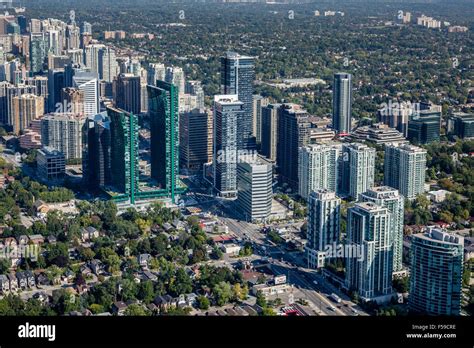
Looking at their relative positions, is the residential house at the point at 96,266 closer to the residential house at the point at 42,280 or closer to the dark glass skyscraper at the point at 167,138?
the residential house at the point at 42,280

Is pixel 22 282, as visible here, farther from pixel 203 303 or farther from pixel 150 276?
pixel 203 303

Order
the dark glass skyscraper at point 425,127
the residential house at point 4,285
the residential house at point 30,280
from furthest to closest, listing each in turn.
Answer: the dark glass skyscraper at point 425,127 < the residential house at point 30,280 < the residential house at point 4,285

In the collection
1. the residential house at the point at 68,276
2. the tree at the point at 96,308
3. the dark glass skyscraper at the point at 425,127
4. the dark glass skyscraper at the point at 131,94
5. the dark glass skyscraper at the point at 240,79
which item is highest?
the dark glass skyscraper at the point at 240,79

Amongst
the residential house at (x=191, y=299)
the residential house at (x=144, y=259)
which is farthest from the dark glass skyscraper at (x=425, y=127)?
the residential house at (x=191, y=299)

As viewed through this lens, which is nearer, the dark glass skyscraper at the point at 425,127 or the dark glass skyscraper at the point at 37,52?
the dark glass skyscraper at the point at 425,127

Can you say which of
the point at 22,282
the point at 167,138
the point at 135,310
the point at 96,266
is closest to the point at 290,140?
the point at 167,138

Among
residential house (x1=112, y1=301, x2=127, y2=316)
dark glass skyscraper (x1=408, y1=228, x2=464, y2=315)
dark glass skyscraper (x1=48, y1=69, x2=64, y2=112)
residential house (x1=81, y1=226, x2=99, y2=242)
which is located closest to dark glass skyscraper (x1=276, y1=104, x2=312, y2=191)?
residential house (x1=81, y1=226, x2=99, y2=242)

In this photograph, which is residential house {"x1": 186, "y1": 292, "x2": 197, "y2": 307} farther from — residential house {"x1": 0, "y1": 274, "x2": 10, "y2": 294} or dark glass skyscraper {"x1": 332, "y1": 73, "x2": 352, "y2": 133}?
dark glass skyscraper {"x1": 332, "y1": 73, "x2": 352, "y2": 133}

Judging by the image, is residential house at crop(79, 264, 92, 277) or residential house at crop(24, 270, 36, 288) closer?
residential house at crop(24, 270, 36, 288)

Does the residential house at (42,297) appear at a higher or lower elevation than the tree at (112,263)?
lower
